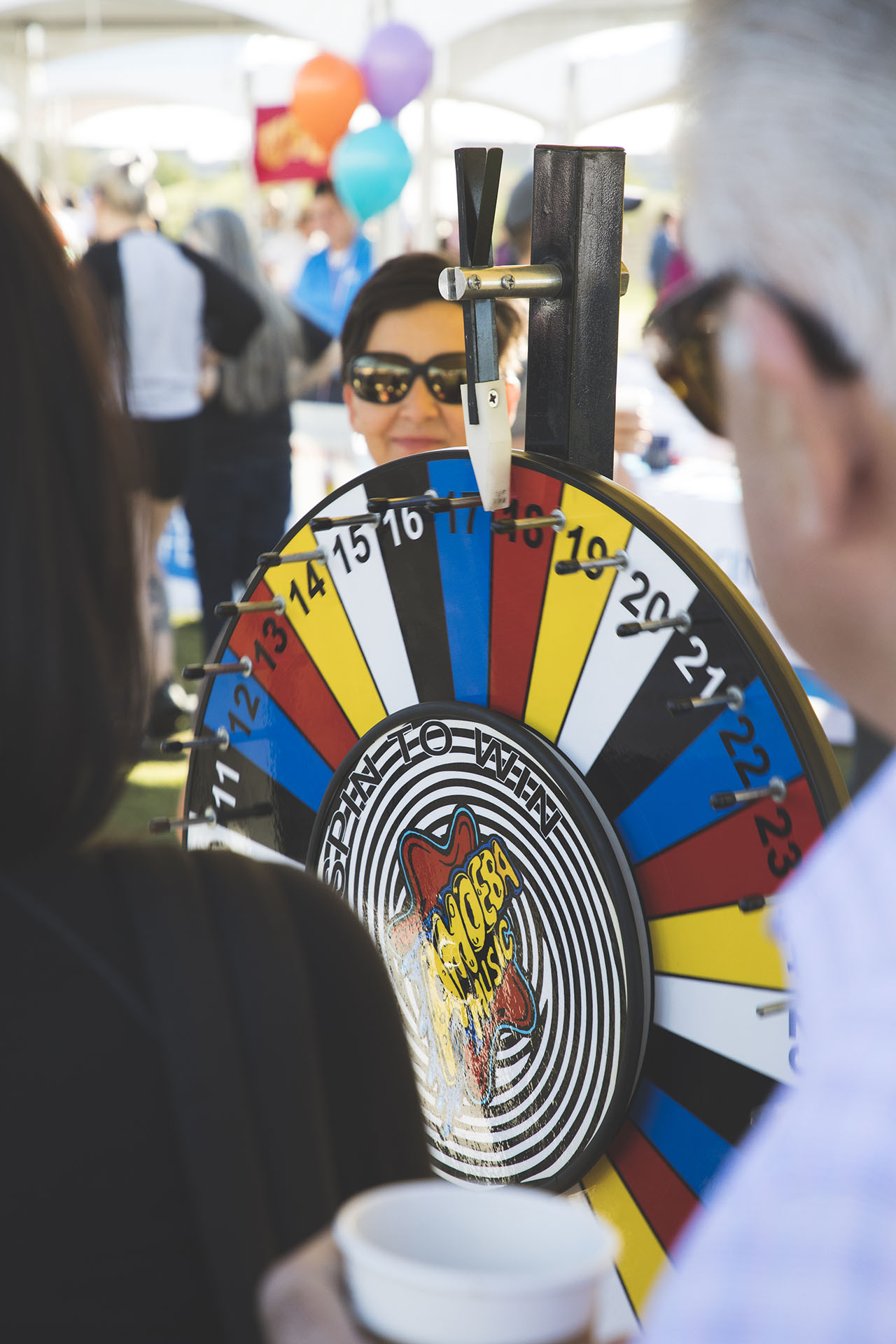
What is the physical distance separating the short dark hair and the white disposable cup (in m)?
1.43

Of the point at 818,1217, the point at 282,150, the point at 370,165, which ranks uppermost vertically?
the point at 282,150

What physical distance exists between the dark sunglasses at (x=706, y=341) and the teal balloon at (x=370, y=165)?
4.42 m

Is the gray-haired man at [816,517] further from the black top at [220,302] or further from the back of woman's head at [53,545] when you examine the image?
the black top at [220,302]

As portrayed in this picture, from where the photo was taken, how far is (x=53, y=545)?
23.6 inches

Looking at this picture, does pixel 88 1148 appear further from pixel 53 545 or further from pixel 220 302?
pixel 220 302

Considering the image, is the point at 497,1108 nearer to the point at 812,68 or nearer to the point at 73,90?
the point at 812,68

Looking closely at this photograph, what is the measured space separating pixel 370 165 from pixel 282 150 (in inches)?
50.5

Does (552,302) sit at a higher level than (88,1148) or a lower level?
higher

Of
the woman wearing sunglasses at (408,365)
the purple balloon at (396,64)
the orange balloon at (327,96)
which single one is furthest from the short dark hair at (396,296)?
the orange balloon at (327,96)

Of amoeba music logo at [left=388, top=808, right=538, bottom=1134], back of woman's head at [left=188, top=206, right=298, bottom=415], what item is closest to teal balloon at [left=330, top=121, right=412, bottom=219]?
back of woman's head at [left=188, top=206, right=298, bottom=415]

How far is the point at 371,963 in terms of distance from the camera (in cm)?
63

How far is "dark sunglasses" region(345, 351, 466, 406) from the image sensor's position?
1.75 metres

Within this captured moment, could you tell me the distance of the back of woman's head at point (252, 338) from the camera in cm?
380

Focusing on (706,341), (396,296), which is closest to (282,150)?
(396,296)
